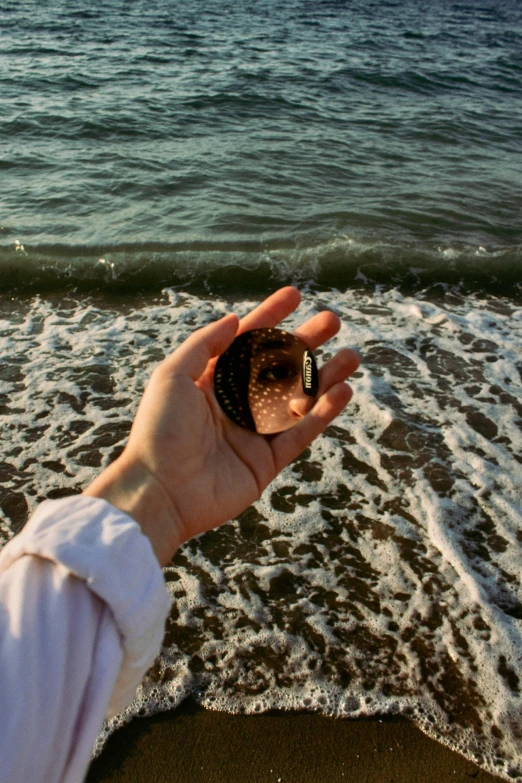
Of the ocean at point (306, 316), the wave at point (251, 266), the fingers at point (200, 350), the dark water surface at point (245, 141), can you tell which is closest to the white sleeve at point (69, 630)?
the fingers at point (200, 350)

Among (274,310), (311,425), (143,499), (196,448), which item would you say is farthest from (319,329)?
(143,499)

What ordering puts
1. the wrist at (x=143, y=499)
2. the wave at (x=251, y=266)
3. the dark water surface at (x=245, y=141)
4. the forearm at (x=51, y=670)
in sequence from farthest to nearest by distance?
the dark water surface at (x=245, y=141) → the wave at (x=251, y=266) → the wrist at (x=143, y=499) → the forearm at (x=51, y=670)

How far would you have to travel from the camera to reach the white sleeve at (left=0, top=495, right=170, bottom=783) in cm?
119

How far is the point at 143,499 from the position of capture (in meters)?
2.01

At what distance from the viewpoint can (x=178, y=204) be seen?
8.82 metres

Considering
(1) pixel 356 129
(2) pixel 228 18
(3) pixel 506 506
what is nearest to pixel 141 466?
(3) pixel 506 506

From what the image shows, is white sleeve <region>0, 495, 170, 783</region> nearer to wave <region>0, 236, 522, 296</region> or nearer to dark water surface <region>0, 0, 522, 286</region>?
wave <region>0, 236, 522, 296</region>

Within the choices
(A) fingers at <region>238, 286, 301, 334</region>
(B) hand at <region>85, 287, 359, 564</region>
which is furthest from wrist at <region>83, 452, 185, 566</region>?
(A) fingers at <region>238, 286, 301, 334</region>

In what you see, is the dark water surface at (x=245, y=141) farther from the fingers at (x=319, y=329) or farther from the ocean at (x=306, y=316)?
the fingers at (x=319, y=329)

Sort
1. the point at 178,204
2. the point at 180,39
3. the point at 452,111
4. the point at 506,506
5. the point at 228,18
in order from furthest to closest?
the point at 228,18
the point at 180,39
the point at 452,111
the point at 178,204
the point at 506,506

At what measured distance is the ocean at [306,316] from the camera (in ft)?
10.1

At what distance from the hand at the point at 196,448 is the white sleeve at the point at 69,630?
0.48 m

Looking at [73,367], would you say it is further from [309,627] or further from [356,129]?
[356,129]

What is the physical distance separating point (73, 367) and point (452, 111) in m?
11.4
